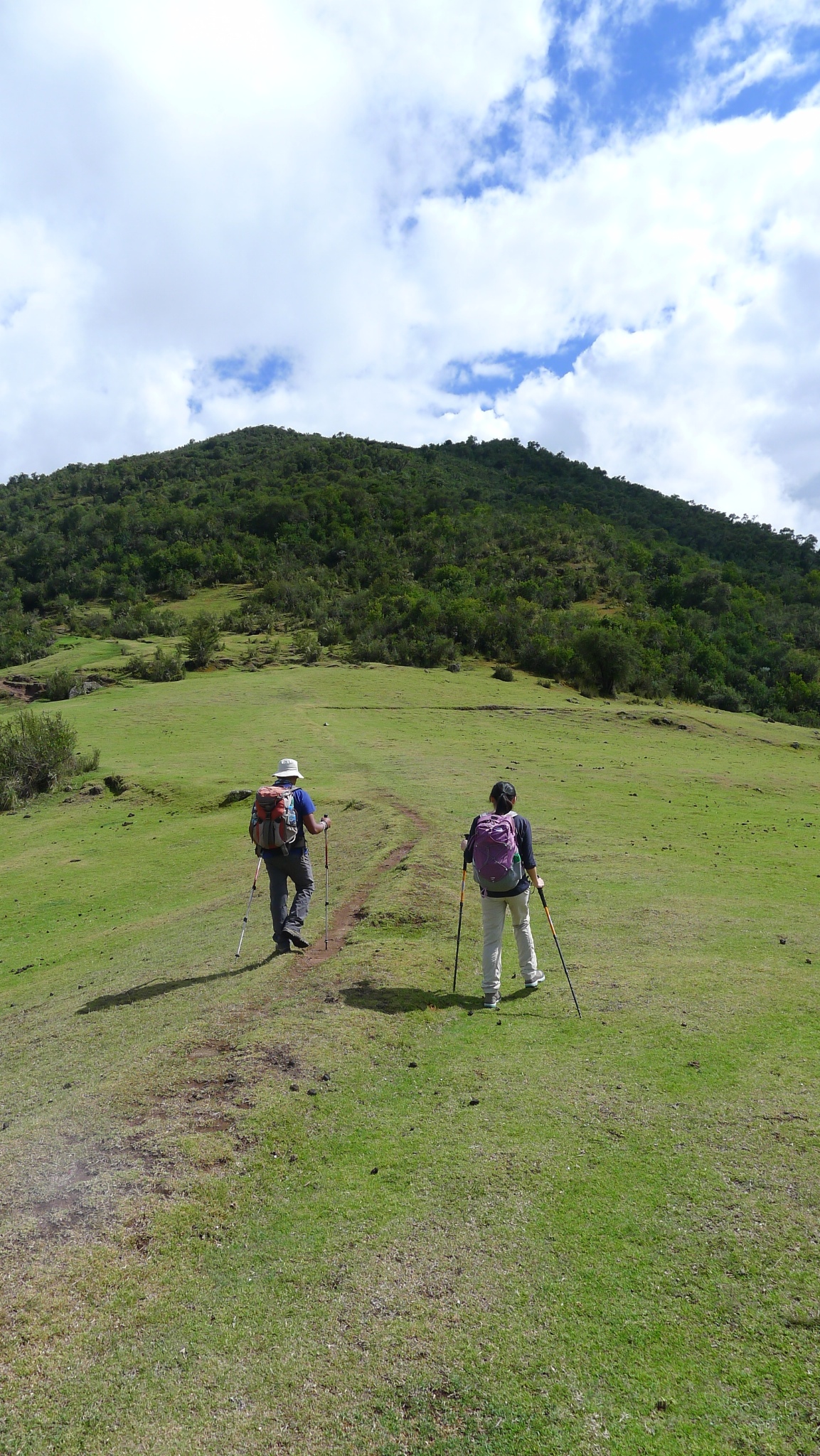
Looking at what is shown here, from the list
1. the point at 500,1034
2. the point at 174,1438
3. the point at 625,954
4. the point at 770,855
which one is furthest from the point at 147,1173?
the point at 770,855

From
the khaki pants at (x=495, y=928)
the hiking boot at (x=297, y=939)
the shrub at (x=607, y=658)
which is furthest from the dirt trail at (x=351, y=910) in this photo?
the shrub at (x=607, y=658)

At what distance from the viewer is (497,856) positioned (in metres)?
8.38

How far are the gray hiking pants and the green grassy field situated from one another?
1.91ft

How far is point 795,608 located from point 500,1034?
7940 centimetres

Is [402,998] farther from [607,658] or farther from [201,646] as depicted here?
[607,658]

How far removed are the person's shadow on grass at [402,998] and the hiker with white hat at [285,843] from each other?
1.87 m

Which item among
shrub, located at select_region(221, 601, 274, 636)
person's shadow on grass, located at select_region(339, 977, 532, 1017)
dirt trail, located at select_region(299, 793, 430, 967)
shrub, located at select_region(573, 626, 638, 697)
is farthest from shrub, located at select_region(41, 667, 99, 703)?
person's shadow on grass, located at select_region(339, 977, 532, 1017)

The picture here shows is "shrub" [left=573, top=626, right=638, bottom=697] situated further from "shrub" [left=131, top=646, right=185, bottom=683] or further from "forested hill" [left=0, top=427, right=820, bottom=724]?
"shrub" [left=131, top=646, right=185, bottom=683]

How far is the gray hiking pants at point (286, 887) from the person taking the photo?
34.3 feet

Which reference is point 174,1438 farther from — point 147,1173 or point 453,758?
point 453,758

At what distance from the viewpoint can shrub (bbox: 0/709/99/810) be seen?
904 inches

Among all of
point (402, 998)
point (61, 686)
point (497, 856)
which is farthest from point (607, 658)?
point (402, 998)

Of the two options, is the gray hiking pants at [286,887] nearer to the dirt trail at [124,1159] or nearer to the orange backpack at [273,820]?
the orange backpack at [273,820]

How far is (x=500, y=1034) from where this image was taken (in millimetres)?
7672
